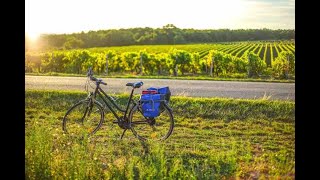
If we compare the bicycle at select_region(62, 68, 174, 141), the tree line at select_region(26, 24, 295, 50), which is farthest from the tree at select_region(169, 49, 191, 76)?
the bicycle at select_region(62, 68, 174, 141)

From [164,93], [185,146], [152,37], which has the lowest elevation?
[185,146]

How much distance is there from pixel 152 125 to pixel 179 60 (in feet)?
2.53

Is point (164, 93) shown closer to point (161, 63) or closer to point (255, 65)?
point (161, 63)

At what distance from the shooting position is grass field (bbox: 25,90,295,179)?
5.56 m

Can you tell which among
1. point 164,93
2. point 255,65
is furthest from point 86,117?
point 255,65

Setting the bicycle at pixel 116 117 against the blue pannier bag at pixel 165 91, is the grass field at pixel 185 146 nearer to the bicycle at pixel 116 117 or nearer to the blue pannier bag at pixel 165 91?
the bicycle at pixel 116 117

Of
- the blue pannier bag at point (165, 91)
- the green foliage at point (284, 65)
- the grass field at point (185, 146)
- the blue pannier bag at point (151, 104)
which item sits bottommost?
the grass field at point (185, 146)

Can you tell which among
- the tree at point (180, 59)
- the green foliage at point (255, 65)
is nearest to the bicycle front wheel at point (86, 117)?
the tree at point (180, 59)

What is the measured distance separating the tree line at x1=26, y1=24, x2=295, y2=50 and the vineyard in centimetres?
6

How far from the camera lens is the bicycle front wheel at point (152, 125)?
604 centimetres

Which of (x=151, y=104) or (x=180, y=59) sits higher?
(x=180, y=59)

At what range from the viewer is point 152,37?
625 centimetres

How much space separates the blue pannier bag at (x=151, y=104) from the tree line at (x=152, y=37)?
0.65 metres
